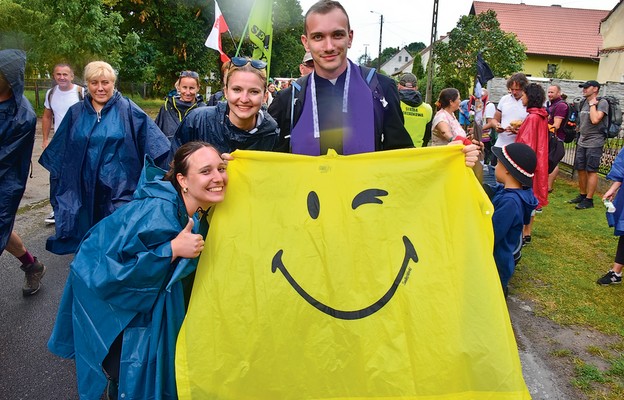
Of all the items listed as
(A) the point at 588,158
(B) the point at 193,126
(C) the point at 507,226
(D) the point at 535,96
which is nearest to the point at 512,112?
(D) the point at 535,96

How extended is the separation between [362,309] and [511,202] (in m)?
1.80

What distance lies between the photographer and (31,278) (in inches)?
165

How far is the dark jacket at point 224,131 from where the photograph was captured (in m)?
2.74

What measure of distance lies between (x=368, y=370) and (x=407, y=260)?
502 millimetres

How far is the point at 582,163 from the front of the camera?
7.82 m

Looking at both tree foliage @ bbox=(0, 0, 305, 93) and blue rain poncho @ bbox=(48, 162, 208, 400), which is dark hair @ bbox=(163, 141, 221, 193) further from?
tree foliage @ bbox=(0, 0, 305, 93)

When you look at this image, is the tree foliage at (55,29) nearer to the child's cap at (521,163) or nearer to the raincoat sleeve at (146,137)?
the raincoat sleeve at (146,137)

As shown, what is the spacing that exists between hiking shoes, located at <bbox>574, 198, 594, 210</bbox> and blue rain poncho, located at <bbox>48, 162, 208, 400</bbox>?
733cm

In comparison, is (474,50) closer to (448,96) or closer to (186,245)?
(448,96)

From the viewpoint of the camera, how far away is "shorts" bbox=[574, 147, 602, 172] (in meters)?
7.56

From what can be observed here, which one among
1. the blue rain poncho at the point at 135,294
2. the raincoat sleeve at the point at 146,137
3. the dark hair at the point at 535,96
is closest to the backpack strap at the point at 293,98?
the blue rain poncho at the point at 135,294

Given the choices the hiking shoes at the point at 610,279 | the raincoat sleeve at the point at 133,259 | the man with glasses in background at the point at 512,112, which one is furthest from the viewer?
the man with glasses in background at the point at 512,112

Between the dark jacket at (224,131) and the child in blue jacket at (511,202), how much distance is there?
1.71 m

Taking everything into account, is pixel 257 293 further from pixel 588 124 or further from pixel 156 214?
pixel 588 124
